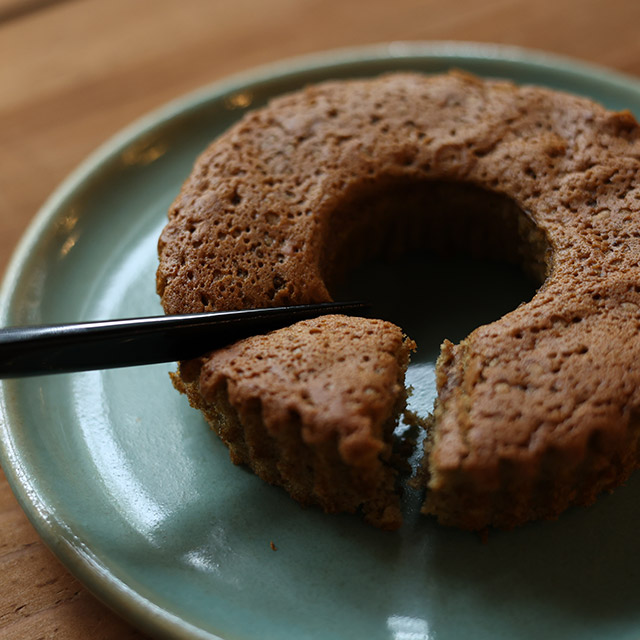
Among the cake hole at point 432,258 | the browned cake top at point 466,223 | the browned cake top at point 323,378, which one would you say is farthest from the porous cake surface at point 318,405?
the cake hole at point 432,258

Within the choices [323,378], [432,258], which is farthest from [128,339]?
[432,258]

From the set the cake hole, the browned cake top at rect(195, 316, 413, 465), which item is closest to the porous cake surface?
the browned cake top at rect(195, 316, 413, 465)

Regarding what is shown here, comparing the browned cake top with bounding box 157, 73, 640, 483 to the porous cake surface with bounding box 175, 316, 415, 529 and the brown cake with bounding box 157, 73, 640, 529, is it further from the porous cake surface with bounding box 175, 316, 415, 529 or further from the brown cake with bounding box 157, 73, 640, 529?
the porous cake surface with bounding box 175, 316, 415, 529

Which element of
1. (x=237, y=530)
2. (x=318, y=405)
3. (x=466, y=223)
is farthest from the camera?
(x=466, y=223)

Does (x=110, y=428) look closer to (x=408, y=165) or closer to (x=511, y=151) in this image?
(x=408, y=165)

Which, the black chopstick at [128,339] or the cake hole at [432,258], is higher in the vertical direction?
the cake hole at [432,258]

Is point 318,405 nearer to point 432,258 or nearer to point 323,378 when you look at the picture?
point 323,378

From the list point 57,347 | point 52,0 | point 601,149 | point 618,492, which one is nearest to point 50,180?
point 52,0

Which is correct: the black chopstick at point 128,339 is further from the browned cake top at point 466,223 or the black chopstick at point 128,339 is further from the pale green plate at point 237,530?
the pale green plate at point 237,530
